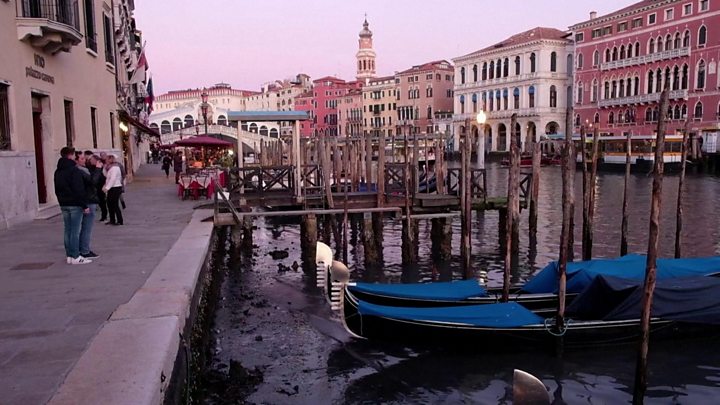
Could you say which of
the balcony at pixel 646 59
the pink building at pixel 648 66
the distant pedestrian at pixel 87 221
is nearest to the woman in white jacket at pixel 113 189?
the distant pedestrian at pixel 87 221

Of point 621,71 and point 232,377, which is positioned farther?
point 621,71

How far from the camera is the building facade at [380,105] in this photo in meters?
65.6

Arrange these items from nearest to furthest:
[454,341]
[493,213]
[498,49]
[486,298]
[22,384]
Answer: [22,384] → [454,341] → [486,298] → [493,213] → [498,49]

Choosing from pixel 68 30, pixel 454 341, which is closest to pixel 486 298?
pixel 454 341

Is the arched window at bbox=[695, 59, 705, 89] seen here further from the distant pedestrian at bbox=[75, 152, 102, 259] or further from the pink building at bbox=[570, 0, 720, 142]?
the distant pedestrian at bbox=[75, 152, 102, 259]

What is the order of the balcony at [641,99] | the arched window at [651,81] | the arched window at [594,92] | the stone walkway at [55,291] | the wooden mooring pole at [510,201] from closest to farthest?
1. the stone walkway at [55,291]
2. the wooden mooring pole at [510,201]
3. the balcony at [641,99]
4. the arched window at [651,81]
5. the arched window at [594,92]

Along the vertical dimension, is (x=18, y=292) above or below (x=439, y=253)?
above

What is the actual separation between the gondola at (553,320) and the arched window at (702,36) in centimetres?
3412

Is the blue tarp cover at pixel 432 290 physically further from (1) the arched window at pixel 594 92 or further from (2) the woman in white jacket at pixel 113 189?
(1) the arched window at pixel 594 92

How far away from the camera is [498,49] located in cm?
5012

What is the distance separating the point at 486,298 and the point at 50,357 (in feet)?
14.6

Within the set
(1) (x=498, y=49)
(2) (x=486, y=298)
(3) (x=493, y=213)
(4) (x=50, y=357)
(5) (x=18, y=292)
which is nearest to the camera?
(4) (x=50, y=357)

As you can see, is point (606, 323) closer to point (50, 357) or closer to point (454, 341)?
point (454, 341)

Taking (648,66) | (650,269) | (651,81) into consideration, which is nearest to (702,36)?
(648,66)
